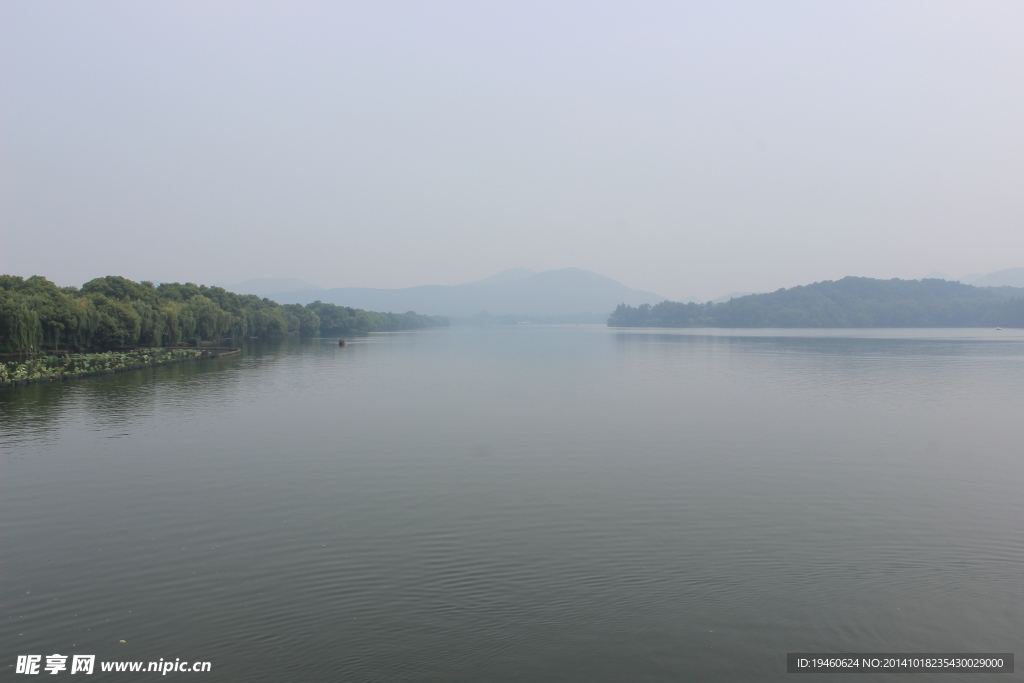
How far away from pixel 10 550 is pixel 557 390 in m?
26.6

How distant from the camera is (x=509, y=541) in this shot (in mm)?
11133

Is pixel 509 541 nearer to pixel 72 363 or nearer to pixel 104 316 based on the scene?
pixel 72 363

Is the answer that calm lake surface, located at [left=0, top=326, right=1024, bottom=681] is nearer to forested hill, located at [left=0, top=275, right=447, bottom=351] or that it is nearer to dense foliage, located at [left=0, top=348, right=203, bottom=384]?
dense foliage, located at [left=0, top=348, right=203, bottom=384]

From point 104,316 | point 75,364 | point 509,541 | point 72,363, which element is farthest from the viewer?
point 104,316

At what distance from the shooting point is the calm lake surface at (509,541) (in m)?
→ 7.62

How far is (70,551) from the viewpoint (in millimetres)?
10656

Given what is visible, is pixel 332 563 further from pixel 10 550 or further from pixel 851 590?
pixel 851 590

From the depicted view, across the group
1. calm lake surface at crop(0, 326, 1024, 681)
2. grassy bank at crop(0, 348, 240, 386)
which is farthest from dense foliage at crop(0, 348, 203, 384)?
calm lake surface at crop(0, 326, 1024, 681)

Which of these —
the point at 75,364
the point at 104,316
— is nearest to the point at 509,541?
the point at 75,364

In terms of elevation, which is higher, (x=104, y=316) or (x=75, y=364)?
(x=104, y=316)

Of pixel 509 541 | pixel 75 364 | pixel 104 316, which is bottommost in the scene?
pixel 509 541

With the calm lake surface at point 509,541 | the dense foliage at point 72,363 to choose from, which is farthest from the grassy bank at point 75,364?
the calm lake surface at point 509,541

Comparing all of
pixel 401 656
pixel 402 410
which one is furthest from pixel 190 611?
pixel 402 410

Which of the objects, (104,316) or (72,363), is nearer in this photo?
(72,363)
